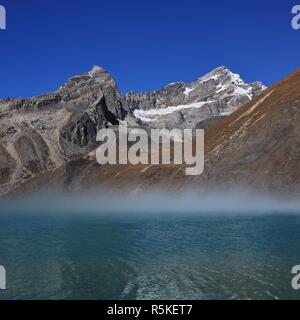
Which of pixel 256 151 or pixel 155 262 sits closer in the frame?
pixel 155 262

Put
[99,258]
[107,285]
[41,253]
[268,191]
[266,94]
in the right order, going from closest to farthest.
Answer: [107,285], [99,258], [41,253], [268,191], [266,94]

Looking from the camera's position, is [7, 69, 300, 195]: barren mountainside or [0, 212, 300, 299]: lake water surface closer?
[0, 212, 300, 299]: lake water surface

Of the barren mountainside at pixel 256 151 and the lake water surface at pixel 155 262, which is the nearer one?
the lake water surface at pixel 155 262

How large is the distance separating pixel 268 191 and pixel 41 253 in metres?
71.9

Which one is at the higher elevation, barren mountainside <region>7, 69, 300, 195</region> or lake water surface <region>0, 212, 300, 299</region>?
barren mountainside <region>7, 69, 300, 195</region>

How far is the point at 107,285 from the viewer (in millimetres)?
34094

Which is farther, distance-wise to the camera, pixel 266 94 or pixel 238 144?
pixel 266 94

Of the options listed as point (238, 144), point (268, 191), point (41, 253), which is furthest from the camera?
point (238, 144)

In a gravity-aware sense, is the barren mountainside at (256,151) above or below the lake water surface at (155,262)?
above

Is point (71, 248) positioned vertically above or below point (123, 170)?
below

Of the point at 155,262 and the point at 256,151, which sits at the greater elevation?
the point at 256,151
